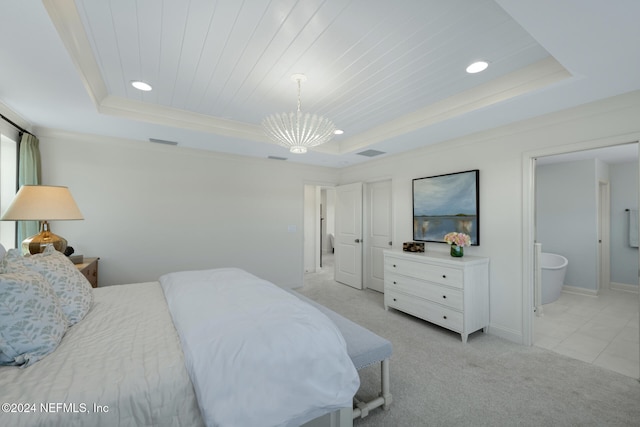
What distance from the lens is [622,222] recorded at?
4664mm

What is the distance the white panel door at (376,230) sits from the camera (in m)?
4.68

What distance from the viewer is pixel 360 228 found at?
495 centimetres

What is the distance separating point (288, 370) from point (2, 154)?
3810mm

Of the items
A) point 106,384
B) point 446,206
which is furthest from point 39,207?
point 446,206

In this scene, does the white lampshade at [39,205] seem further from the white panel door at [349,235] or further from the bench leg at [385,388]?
the white panel door at [349,235]

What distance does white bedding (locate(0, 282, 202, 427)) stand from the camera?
92 centimetres

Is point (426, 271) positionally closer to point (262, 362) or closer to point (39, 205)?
point (262, 362)

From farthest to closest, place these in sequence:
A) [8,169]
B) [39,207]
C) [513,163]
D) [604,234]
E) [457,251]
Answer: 1. [604,234]
2. [457,251]
3. [513,163]
4. [8,169]
5. [39,207]

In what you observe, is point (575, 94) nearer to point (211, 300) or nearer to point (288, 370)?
point (288, 370)

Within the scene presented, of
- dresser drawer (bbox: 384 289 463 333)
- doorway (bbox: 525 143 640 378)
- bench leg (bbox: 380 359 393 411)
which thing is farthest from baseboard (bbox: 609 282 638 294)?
bench leg (bbox: 380 359 393 411)

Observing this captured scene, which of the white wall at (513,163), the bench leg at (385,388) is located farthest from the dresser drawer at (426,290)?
the bench leg at (385,388)

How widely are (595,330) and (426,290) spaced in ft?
6.54

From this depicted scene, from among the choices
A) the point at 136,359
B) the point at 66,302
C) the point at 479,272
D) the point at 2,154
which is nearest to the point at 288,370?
the point at 136,359

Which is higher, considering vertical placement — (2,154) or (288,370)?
(2,154)
